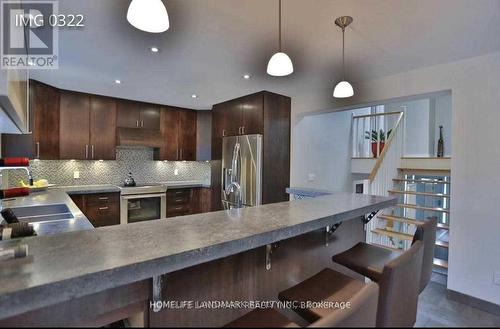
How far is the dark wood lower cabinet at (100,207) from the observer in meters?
3.64

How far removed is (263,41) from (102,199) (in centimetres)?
328

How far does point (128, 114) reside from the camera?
4.38 meters

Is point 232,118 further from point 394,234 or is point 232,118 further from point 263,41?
point 394,234

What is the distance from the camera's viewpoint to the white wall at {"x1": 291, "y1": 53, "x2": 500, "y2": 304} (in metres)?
2.34

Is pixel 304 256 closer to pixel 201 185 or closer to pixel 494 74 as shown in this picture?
pixel 494 74

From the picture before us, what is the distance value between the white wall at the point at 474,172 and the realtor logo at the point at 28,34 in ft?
11.0

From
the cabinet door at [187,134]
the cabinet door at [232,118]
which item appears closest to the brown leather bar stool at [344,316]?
the cabinet door at [232,118]

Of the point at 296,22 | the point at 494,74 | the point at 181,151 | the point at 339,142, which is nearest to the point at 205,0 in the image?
the point at 296,22

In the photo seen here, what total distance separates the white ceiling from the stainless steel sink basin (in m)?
1.51

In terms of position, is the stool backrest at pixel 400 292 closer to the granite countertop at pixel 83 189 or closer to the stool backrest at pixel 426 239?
the stool backrest at pixel 426 239

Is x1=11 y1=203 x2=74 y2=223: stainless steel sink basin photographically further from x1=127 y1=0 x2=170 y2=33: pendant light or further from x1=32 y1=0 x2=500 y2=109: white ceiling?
x1=127 y1=0 x2=170 y2=33: pendant light

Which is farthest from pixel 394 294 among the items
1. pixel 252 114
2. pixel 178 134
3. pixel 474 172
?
pixel 178 134

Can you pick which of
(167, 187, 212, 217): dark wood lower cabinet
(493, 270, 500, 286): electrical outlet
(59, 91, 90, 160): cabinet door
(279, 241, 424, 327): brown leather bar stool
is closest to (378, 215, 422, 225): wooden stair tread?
(493, 270, 500, 286): electrical outlet

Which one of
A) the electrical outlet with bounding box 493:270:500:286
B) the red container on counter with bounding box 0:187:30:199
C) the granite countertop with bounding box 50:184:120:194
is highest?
the red container on counter with bounding box 0:187:30:199
